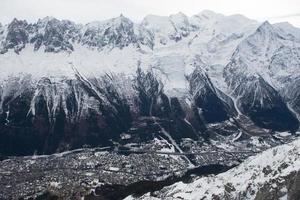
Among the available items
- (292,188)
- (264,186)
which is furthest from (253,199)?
(292,188)

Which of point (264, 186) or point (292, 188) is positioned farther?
point (264, 186)

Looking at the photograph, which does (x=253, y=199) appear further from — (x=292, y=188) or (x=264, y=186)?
(x=292, y=188)

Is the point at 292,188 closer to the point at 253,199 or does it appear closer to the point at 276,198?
the point at 276,198

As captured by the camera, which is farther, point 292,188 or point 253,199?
point 253,199

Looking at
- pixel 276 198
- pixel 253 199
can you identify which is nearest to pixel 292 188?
pixel 276 198

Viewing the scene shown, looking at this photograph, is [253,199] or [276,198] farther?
[253,199]
